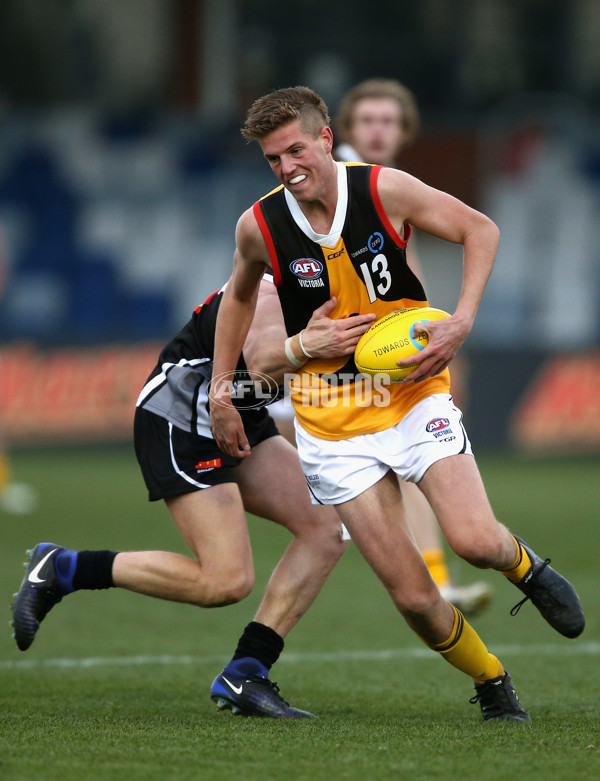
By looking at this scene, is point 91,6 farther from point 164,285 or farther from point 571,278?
point 571,278

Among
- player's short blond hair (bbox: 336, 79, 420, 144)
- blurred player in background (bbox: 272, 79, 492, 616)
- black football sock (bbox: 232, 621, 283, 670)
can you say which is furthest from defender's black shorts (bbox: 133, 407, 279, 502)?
player's short blond hair (bbox: 336, 79, 420, 144)

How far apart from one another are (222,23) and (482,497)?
732 inches

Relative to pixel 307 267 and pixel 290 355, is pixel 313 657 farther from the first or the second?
pixel 307 267

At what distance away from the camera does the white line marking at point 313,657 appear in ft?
19.2

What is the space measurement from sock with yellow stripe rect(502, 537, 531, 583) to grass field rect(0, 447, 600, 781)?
544 millimetres

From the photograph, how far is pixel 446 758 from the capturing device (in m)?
3.92

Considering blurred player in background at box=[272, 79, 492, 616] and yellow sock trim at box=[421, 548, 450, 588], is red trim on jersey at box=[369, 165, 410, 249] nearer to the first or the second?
blurred player in background at box=[272, 79, 492, 616]

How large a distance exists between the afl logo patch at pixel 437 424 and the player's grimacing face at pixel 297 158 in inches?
36.6

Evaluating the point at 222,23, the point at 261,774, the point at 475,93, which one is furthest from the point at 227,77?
the point at 261,774

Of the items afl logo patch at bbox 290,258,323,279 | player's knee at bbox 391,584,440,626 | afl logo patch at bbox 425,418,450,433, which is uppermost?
afl logo patch at bbox 290,258,323,279

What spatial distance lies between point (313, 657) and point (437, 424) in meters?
2.06

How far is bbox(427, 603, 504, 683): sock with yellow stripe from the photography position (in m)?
4.58

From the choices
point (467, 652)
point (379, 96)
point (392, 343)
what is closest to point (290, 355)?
point (392, 343)

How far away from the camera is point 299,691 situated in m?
5.34
